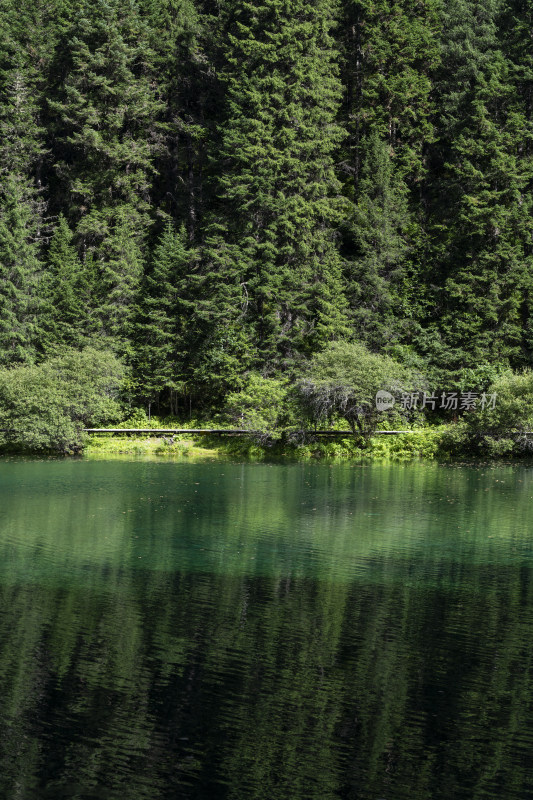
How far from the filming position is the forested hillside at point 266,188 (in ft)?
181

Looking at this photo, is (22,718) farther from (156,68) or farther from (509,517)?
(156,68)

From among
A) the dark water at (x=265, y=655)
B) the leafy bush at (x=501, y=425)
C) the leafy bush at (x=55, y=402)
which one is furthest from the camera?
the leafy bush at (x=55, y=402)

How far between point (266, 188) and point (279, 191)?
82cm

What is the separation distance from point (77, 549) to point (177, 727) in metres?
11.6

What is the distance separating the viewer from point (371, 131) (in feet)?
201

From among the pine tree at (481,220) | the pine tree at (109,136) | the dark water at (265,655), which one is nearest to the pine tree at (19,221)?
the pine tree at (109,136)

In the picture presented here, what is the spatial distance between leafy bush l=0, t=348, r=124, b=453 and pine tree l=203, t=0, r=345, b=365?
28.0 ft

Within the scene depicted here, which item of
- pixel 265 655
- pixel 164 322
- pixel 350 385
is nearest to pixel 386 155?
pixel 164 322

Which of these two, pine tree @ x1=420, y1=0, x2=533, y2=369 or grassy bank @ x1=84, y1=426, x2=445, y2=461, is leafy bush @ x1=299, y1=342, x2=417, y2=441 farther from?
pine tree @ x1=420, y1=0, x2=533, y2=369

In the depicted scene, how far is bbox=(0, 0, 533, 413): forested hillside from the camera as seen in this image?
55062 millimetres

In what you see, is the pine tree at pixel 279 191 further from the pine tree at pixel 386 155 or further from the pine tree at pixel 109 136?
the pine tree at pixel 109 136

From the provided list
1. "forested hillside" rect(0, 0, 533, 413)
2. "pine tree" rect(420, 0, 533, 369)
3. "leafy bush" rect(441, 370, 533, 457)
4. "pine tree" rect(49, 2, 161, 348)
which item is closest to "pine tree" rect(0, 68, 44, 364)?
"forested hillside" rect(0, 0, 533, 413)

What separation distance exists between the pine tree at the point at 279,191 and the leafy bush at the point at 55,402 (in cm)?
852

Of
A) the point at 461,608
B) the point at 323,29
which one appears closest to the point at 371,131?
the point at 323,29
